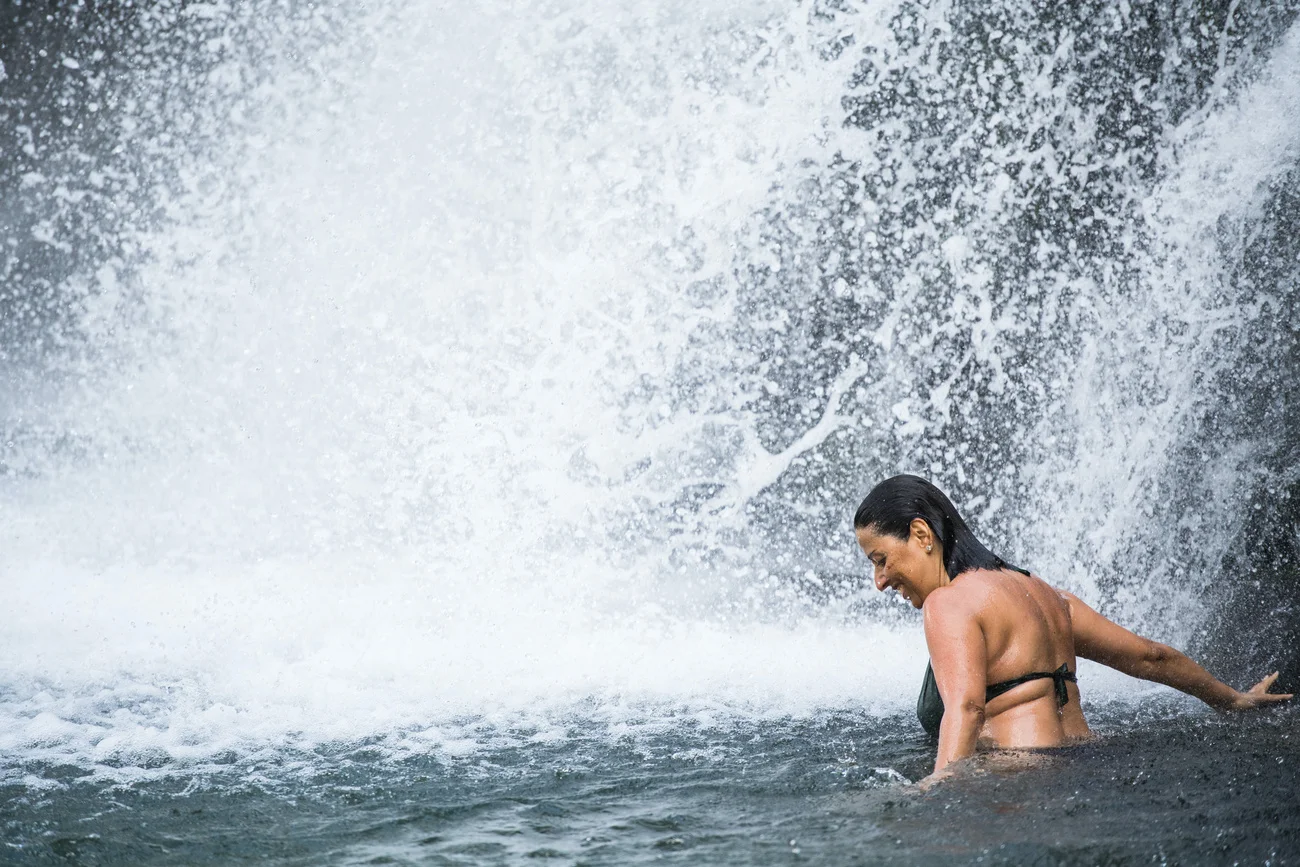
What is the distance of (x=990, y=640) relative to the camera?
345 cm

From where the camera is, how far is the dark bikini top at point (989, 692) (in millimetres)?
3543

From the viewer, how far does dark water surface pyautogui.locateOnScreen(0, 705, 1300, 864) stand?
9.52ft

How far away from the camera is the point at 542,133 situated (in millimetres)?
9391

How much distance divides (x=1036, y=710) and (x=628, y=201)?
6.36m

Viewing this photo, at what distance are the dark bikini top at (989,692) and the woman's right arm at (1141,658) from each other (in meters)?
0.23

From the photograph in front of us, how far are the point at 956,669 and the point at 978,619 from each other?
17 centimetres

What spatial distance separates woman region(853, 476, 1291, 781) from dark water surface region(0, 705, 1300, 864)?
14 cm

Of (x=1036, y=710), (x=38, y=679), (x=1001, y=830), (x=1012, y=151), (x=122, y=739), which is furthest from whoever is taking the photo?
(x=1012, y=151)

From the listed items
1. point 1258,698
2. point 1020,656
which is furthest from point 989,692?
point 1258,698

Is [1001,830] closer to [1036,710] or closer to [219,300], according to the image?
[1036,710]

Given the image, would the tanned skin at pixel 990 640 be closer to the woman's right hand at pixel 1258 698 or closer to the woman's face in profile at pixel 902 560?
the woman's face in profile at pixel 902 560

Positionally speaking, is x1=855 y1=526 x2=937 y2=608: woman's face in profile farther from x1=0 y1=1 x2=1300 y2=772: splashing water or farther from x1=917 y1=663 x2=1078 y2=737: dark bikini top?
x1=0 y1=1 x2=1300 y2=772: splashing water

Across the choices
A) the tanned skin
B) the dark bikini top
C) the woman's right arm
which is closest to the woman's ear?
the tanned skin

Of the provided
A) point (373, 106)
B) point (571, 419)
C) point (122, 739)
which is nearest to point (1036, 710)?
point (122, 739)
